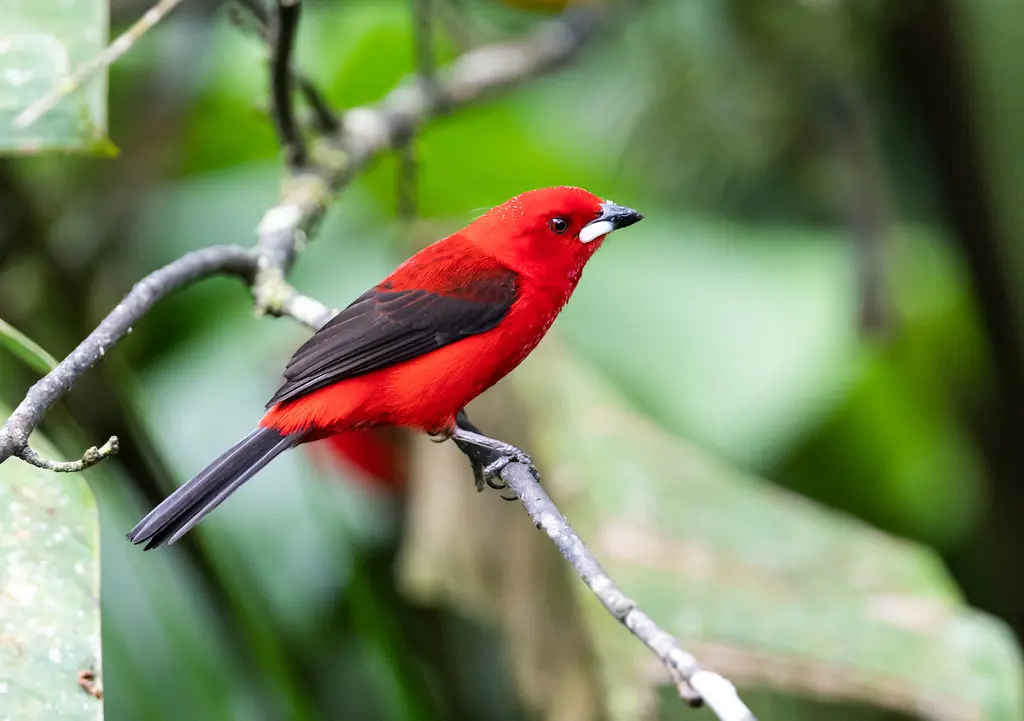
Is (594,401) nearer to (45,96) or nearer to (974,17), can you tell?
(45,96)

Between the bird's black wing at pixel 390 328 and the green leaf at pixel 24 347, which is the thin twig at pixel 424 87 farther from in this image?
the green leaf at pixel 24 347

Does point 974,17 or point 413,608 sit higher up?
point 974,17

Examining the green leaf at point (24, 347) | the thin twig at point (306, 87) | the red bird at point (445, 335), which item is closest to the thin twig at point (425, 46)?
the thin twig at point (306, 87)

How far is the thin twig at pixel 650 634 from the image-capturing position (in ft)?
3.42

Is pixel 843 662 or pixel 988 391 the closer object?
pixel 843 662

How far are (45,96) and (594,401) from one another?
157 cm

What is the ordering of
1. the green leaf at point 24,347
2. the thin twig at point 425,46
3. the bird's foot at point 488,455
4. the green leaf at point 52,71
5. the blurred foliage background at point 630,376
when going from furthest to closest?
the thin twig at point 425,46 < the blurred foliage background at point 630,376 < the bird's foot at point 488,455 < the green leaf at point 52,71 < the green leaf at point 24,347

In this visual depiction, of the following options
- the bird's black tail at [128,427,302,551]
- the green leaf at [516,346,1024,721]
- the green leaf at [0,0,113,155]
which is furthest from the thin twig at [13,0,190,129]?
the green leaf at [516,346,1024,721]

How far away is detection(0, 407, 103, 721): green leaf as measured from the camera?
4.77 feet

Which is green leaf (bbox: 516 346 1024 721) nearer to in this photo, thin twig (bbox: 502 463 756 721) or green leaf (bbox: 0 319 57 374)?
thin twig (bbox: 502 463 756 721)

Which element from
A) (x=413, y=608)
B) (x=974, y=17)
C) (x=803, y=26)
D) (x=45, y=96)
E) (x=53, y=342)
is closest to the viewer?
(x=45, y=96)

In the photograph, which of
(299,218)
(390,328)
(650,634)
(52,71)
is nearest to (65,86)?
(52,71)

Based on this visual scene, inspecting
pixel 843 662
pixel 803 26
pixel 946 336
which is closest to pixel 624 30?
pixel 803 26

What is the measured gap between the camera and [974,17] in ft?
13.2
